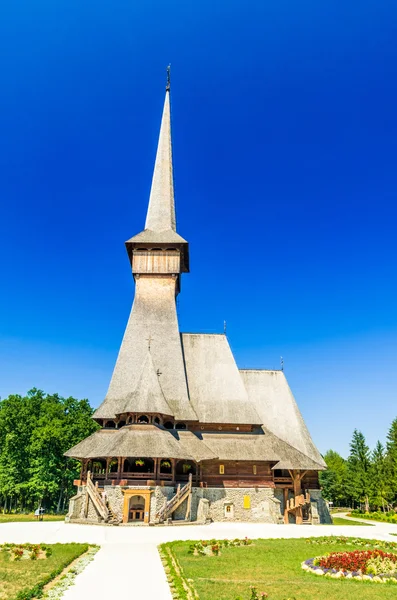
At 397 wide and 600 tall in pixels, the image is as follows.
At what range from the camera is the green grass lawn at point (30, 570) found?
10263 millimetres

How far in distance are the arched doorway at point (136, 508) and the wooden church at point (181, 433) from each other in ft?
0.20

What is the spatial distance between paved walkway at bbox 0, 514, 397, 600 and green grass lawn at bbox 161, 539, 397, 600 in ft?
2.50

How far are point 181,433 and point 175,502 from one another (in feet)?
18.0

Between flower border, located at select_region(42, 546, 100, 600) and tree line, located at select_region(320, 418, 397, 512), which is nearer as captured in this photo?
flower border, located at select_region(42, 546, 100, 600)

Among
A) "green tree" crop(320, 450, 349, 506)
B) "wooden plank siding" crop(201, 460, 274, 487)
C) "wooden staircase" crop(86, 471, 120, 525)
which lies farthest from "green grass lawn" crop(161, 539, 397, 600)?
"green tree" crop(320, 450, 349, 506)

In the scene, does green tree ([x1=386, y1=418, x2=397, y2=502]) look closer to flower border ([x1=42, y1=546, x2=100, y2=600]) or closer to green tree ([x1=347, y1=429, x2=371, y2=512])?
green tree ([x1=347, y1=429, x2=371, y2=512])

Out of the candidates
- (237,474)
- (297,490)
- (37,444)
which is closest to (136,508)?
(237,474)

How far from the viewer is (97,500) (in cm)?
2550

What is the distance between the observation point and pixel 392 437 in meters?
57.9

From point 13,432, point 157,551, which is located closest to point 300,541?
point 157,551

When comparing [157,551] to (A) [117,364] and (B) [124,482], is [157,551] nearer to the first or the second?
(B) [124,482]

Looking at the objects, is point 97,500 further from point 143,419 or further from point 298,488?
point 298,488

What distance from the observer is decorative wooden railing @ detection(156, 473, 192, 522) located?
979 inches

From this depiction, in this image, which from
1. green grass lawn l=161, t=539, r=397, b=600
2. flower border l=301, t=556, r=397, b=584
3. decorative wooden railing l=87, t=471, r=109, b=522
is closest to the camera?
green grass lawn l=161, t=539, r=397, b=600
